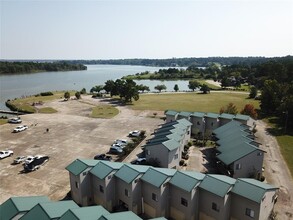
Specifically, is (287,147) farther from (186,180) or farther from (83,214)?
(83,214)

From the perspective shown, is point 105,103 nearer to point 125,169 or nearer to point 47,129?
point 47,129

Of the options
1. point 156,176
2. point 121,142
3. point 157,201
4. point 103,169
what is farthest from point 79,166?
point 121,142

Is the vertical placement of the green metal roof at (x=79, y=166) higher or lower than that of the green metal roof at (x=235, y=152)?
higher

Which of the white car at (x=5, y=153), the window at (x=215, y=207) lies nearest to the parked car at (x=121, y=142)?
the white car at (x=5, y=153)

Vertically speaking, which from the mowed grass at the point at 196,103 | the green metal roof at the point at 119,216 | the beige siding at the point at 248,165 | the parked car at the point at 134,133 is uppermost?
the green metal roof at the point at 119,216

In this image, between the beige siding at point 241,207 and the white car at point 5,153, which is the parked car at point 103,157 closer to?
the white car at point 5,153

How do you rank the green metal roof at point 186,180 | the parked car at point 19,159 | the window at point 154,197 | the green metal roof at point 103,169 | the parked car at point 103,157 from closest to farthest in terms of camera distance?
1. the green metal roof at point 186,180
2. the window at point 154,197
3. the green metal roof at point 103,169
4. the parked car at point 19,159
5. the parked car at point 103,157

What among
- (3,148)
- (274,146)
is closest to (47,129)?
(3,148)
